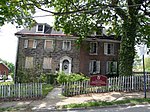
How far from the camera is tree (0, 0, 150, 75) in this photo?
19375 millimetres

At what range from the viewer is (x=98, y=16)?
22906 millimetres

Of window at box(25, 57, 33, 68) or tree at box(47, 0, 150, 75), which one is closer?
tree at box(47, 0, 150, 75)

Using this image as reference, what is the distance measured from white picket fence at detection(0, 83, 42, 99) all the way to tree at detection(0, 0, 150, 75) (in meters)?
5.37

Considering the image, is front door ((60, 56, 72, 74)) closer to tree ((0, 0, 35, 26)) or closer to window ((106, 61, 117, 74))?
window ((106, 61, 117, 74))

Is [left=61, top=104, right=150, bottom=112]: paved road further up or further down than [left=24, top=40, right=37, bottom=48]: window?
further down

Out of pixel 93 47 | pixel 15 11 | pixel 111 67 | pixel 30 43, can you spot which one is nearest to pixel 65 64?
pixel 93 47

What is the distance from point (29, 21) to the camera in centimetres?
2125

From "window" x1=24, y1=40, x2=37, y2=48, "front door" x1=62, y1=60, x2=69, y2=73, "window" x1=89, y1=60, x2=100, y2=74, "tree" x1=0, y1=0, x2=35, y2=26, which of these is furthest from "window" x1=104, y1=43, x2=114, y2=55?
"tree" x1=0, y1=0, x2=35, y2=26

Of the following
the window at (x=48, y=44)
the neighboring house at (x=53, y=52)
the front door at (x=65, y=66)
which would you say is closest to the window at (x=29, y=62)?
the neighboring house at (x=53, y=52)

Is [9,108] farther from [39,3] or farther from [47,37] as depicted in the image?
[47,37]

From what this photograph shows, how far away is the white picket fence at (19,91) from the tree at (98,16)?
537 cm

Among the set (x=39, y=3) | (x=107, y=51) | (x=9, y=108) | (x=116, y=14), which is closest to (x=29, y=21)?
(x=39, y=3)

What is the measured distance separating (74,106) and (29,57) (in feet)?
76.4

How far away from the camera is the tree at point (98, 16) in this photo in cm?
1938
